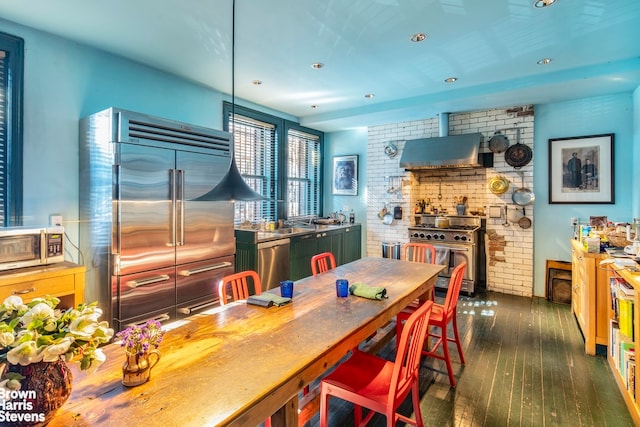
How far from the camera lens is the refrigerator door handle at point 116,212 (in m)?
2.70

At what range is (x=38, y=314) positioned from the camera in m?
0.91

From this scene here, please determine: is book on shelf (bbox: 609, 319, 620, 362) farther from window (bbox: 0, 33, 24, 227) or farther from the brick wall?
window (bbox: 0, 33, 24, 227)

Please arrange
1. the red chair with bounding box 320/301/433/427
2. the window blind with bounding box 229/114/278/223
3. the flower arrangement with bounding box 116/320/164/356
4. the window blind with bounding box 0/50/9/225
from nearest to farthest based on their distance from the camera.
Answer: the flower arrangement with bounding box 116/320/164/356
the red chair with bounding box 320/301/433/427
the window blind with bounding box 0/50/9/225
the window blind with bounding box 229/114/278/223

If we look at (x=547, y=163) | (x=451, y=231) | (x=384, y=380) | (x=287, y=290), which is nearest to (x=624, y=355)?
(x=384, y=380)

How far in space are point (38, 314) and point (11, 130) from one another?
2573 millimetres

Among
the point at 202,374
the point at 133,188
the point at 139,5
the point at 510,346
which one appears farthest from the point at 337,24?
the point at 510,346

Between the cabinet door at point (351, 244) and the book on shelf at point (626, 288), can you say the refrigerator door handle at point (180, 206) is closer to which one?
the cabinet door at point (351, 244)

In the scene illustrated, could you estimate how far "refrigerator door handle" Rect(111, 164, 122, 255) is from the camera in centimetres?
270

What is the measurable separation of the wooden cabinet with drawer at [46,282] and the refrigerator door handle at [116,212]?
1.00 feet

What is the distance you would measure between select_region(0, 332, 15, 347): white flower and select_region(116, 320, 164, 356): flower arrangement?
30cm

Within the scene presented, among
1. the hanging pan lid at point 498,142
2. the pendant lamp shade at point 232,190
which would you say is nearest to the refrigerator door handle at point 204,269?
the pendant lamp shade at point 232,190

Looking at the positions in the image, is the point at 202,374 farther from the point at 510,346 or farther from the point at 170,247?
the point at 510,346

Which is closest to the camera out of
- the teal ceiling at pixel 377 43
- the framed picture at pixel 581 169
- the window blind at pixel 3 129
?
the teal ceiling at pixel 377 43

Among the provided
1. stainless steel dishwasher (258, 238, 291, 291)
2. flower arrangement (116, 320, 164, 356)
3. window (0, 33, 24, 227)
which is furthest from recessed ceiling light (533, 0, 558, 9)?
window (0, 33, 24, 227)
